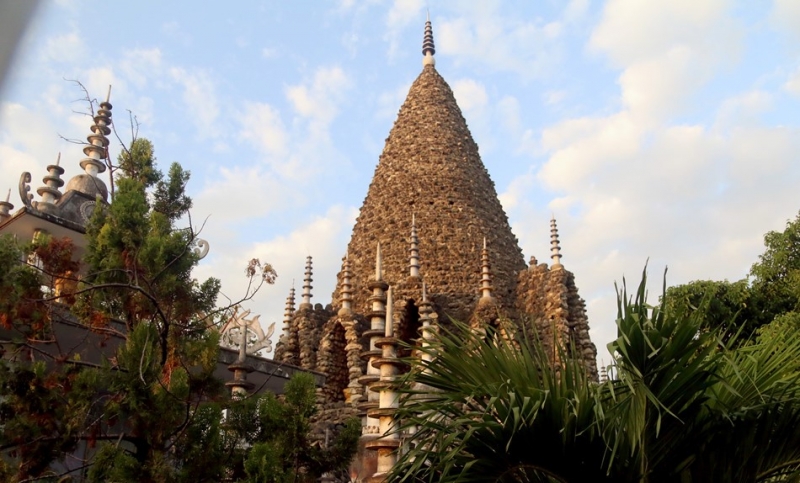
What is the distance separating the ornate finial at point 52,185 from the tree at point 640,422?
945cm

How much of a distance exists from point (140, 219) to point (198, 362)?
4.56ft

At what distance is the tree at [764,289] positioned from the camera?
52.5 feet

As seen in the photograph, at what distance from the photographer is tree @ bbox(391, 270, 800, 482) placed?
4.71 metres

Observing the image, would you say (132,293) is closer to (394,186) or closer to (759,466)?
(759,466)

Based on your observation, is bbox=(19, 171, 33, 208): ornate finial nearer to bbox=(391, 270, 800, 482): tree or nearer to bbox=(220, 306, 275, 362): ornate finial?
bbox=(220, 306, 275, 362): ornate finial

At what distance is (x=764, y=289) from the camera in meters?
16.6

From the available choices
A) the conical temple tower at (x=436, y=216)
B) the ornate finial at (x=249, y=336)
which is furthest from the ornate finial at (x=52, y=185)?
the conical temple tower at (x=436, y=216)

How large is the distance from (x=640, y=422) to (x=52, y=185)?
11.0m

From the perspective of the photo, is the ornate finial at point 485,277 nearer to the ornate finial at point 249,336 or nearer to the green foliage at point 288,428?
the ornate finial at point 249,336

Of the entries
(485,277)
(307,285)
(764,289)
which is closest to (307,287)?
(307,285)

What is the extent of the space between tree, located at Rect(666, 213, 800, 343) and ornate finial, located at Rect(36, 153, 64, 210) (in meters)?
12.2

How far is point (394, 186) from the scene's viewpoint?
68.7 ft

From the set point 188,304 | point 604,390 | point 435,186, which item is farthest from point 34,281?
point 435,186

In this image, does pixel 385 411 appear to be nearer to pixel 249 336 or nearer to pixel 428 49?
pixel 249 336
